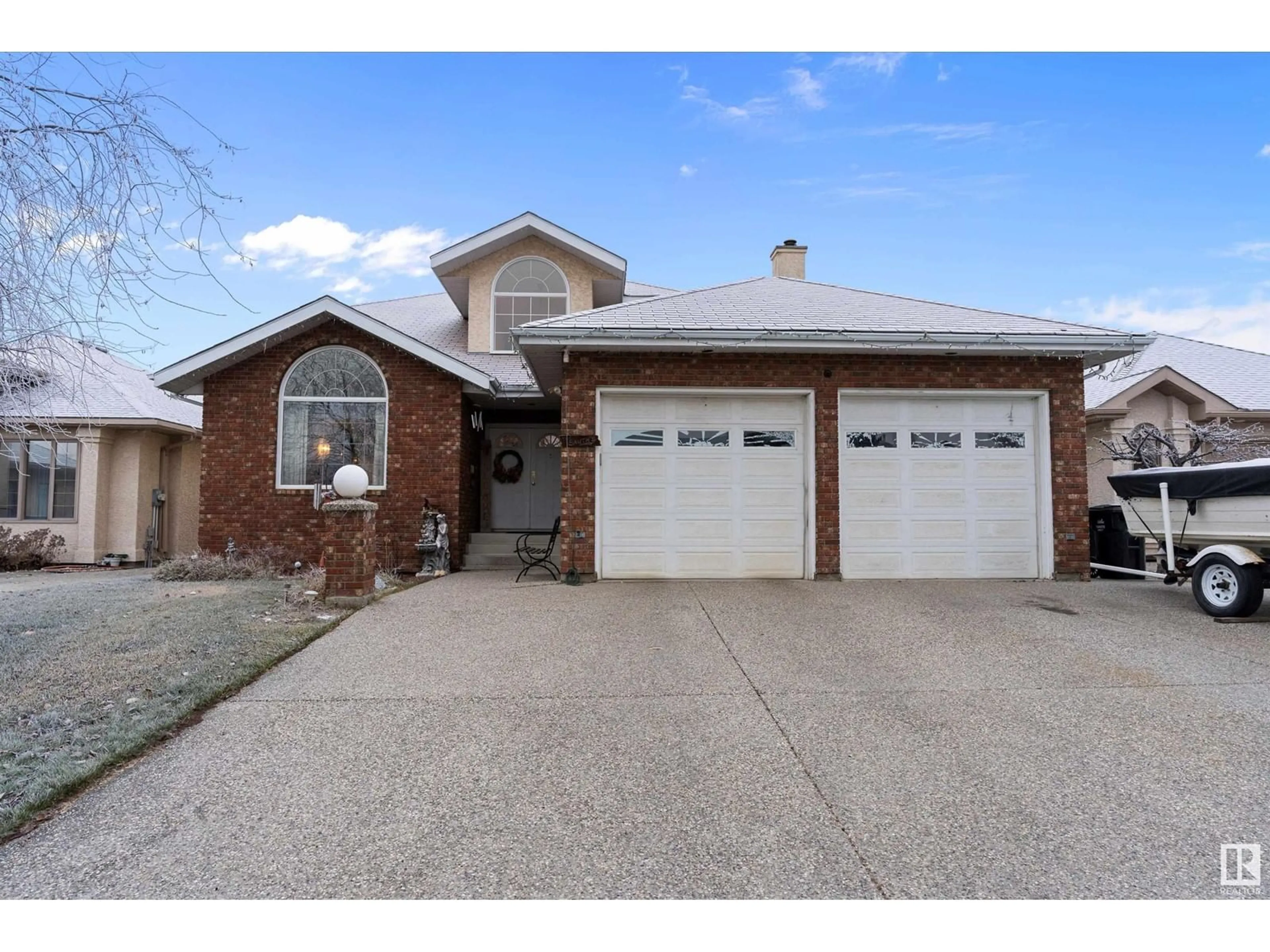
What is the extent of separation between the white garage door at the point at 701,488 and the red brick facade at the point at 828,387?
0.23 m

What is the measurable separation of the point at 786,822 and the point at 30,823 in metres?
3.21

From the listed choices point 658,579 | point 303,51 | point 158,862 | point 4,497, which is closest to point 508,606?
point 658,579

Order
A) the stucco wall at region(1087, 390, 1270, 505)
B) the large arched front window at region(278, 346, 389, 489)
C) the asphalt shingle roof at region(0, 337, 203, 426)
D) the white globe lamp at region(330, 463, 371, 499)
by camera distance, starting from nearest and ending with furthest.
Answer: the asphalt shingle roof at region(0, 337, 203, 426)
the white globe lamp at region(330, 463, 371, 499)
the large arched front window at region(278, 346, 389, 489)
the stucco wall at region(1087, 390, 1270, 505)

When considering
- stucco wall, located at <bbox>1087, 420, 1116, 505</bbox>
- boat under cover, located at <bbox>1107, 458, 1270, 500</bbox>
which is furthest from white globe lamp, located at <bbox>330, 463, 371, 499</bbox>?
stucco wall, located at <bbox>1087, 420, 1116, 505</bbox>

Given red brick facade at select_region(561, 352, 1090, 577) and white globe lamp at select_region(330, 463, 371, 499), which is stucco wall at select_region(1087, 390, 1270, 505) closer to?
red brick facade at select_region(561, 352, 1090, 577)

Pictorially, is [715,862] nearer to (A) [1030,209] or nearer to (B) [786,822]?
(B) [786,822]

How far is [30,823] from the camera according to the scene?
2939 mm

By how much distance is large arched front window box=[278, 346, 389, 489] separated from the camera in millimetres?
11336

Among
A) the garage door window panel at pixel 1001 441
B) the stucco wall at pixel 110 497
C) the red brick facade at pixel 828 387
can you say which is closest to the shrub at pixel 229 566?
the stucco wall at pixel 110 497

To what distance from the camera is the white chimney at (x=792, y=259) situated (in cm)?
1483

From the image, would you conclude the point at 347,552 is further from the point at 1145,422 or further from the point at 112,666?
the point at 1145,422

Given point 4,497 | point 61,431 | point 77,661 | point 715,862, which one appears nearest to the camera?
point 715,862

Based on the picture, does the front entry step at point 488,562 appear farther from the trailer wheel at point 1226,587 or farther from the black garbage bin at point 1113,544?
the trailer wheel at point 1226,587

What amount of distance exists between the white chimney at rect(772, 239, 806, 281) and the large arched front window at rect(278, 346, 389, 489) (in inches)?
343
